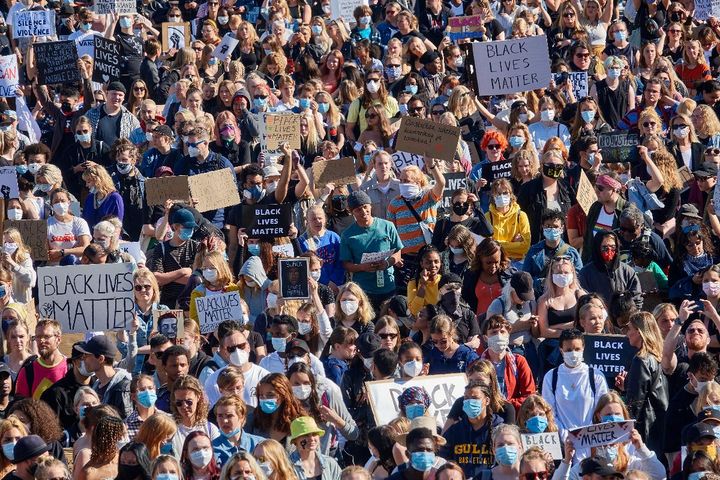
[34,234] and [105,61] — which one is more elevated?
[105,61]

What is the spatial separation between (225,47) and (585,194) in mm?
6729

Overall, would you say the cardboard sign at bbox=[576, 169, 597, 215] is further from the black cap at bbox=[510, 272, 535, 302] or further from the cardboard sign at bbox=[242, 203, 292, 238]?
the cardboard sign at bbox=[242, 203, 292, 238]

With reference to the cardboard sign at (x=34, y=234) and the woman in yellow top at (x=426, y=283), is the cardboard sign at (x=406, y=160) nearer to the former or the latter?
the woman in yellow top at (x=426, y=283)

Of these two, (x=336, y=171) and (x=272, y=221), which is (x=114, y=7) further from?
(x=272, y=221)

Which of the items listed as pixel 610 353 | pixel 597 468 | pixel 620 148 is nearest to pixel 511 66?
pixel 620 148

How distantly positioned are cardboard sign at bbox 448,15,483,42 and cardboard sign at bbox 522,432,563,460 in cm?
1118

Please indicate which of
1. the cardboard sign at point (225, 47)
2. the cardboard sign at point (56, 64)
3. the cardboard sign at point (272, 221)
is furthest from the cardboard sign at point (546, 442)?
the cardboard sign at point (225, 47)

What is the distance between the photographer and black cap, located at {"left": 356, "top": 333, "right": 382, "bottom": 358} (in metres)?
15.7

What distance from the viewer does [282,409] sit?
1445 centimetres

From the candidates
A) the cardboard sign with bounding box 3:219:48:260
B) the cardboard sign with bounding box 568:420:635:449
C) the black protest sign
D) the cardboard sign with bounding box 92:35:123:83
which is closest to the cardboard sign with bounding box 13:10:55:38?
the cardboard sign with bounding box 92:35:123:83

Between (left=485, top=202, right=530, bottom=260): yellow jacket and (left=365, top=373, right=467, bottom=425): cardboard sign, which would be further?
(left=485, top=202, right=530, bottom=260): yellow jacket

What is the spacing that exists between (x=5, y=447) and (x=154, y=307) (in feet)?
10.4

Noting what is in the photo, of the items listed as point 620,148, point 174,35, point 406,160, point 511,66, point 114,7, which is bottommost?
point 406,160

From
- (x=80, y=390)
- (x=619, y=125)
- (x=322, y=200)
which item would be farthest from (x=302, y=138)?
(x=80, y=390)
